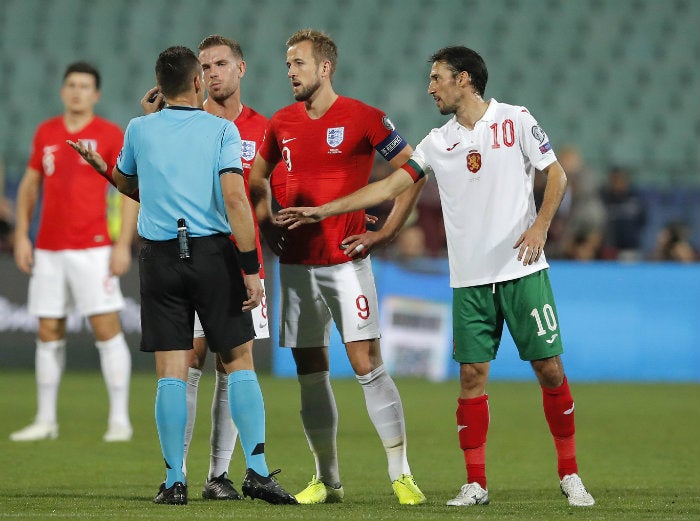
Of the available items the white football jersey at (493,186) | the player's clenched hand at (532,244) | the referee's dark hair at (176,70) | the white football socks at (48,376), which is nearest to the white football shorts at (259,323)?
the white football jersey at (493,186)

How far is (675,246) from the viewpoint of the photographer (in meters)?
13.1

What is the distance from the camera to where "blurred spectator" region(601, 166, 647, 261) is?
45.6 ft

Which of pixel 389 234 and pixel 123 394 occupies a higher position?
pixel 389 234

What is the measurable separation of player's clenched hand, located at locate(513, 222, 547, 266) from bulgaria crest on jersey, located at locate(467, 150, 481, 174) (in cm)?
37

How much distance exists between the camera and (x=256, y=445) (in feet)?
17.8

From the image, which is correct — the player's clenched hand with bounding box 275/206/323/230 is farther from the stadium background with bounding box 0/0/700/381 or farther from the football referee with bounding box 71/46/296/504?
the stadium background with bounding box 0/0/700/381

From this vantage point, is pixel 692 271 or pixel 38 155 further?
pixel 692 271

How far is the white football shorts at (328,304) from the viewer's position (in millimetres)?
5785

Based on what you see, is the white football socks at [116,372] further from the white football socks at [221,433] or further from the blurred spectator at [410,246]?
the blurred spectator at [410,246]

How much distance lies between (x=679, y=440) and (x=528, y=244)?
3594 mm

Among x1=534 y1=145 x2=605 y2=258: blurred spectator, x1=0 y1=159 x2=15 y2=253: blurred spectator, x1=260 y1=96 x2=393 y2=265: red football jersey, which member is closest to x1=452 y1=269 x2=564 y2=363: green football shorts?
x1=260 y1=96 x2=393 y2=265: red football jersey

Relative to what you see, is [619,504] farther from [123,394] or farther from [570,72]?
[570,72]

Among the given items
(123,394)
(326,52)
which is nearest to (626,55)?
(123,394)

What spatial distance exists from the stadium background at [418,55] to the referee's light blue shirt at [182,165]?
Answer: 10506mm
